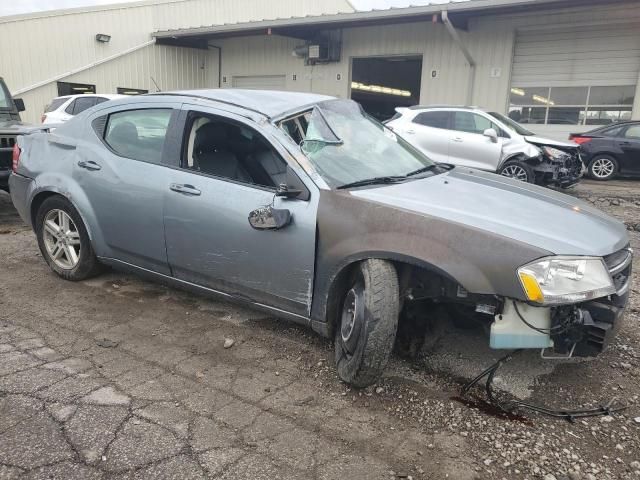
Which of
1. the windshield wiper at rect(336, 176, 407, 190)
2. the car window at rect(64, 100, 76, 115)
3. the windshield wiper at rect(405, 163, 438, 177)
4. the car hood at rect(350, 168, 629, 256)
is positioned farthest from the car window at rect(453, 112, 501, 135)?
the car window at rect(64, 100, 76, 115)

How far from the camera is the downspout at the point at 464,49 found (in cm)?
1359

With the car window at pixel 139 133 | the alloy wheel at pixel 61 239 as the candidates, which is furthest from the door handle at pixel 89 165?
the alloy wheel at pixel 61 239

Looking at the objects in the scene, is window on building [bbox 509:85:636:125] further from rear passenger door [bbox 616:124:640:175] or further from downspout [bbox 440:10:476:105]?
rear passenger door [bbox 616:124:640:175]

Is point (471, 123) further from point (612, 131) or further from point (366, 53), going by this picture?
point (366, 53)

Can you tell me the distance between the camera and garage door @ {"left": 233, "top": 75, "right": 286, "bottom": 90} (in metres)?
18.9

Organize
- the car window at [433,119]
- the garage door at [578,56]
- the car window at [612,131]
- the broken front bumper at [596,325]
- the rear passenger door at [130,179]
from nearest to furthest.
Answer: the broken front bumper at [596,325], the rear passenger door at [130,179], the car window at [433,119], the car window at [612,131], the garage door at [578,56]

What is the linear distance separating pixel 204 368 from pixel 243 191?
111 cm

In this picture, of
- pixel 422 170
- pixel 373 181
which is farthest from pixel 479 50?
pixel 373 181

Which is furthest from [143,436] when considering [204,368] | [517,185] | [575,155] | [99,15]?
[99,15]

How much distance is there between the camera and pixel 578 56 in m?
13.6

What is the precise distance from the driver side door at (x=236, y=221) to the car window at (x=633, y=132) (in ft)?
36.5

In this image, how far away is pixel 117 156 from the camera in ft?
12.8

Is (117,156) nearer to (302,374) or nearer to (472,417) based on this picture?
(302,374)

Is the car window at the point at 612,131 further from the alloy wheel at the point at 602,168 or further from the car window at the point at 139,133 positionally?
the car window at the point at 139,133
